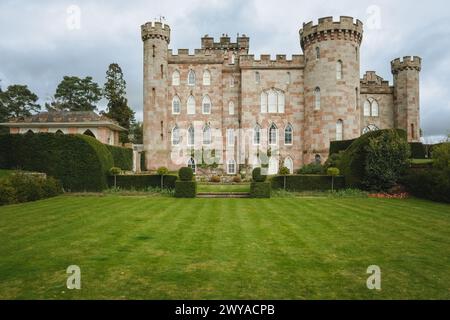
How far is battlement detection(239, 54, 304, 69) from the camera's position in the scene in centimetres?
3481

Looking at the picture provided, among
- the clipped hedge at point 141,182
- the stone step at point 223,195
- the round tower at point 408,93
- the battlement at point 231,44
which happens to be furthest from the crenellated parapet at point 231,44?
the stone step at point 223,195

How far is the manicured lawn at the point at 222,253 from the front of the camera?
209 inches

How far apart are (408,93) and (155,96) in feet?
92.7

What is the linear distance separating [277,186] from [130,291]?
17.5 metres

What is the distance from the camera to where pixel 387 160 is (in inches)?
781

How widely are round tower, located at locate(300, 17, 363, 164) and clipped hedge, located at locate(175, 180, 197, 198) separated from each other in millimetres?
17553

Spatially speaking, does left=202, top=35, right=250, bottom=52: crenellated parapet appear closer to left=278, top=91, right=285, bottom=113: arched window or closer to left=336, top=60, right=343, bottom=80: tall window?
left=278, top=91, right=285, bottom=113: arched window

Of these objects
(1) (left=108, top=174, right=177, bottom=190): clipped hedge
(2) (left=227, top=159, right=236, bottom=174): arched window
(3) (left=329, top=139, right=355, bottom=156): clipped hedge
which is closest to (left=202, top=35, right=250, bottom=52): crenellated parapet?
(2) (left=227, top=159, right=236, bottom=174): arched window

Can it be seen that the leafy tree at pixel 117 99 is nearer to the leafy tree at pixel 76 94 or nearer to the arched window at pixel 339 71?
the leafy tree at pixel 76 94

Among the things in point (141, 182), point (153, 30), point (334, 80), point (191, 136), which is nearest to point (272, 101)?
point (334, 80)

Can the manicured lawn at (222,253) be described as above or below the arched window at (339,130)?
below

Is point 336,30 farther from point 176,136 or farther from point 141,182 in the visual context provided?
point 141,182
